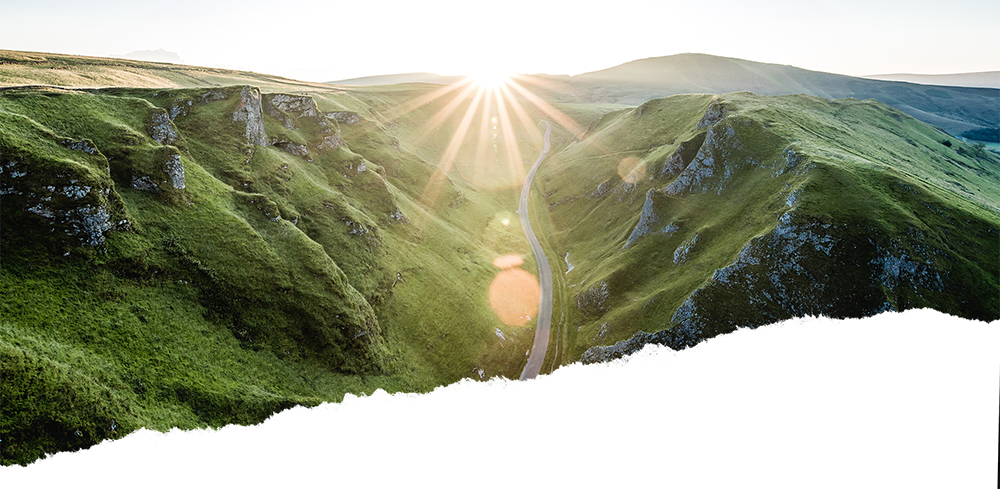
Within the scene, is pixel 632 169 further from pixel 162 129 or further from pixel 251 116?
pixel 162 129

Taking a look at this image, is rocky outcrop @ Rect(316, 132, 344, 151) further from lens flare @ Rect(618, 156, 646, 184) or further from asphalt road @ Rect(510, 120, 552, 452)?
lens flare @ Rect(618, 156, 646, 184)

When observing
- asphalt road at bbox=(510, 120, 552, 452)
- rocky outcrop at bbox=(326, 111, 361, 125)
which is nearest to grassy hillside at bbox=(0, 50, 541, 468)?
asphalt road at bbox=(510, 120, 552, 452)

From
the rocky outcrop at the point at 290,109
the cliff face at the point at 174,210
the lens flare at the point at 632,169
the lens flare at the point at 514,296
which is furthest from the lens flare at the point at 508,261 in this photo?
the rocky outcrop at the point at 290,109

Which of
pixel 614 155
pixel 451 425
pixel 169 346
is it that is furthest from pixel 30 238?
pixel 614 155

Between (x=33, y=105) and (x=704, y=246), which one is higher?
(x=33, y=105)

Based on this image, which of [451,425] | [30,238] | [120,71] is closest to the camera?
[30,238]

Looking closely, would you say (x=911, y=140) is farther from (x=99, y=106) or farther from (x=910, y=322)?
(x=99, y=106)

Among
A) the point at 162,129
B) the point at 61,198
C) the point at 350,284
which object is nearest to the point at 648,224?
the point at 350,284
